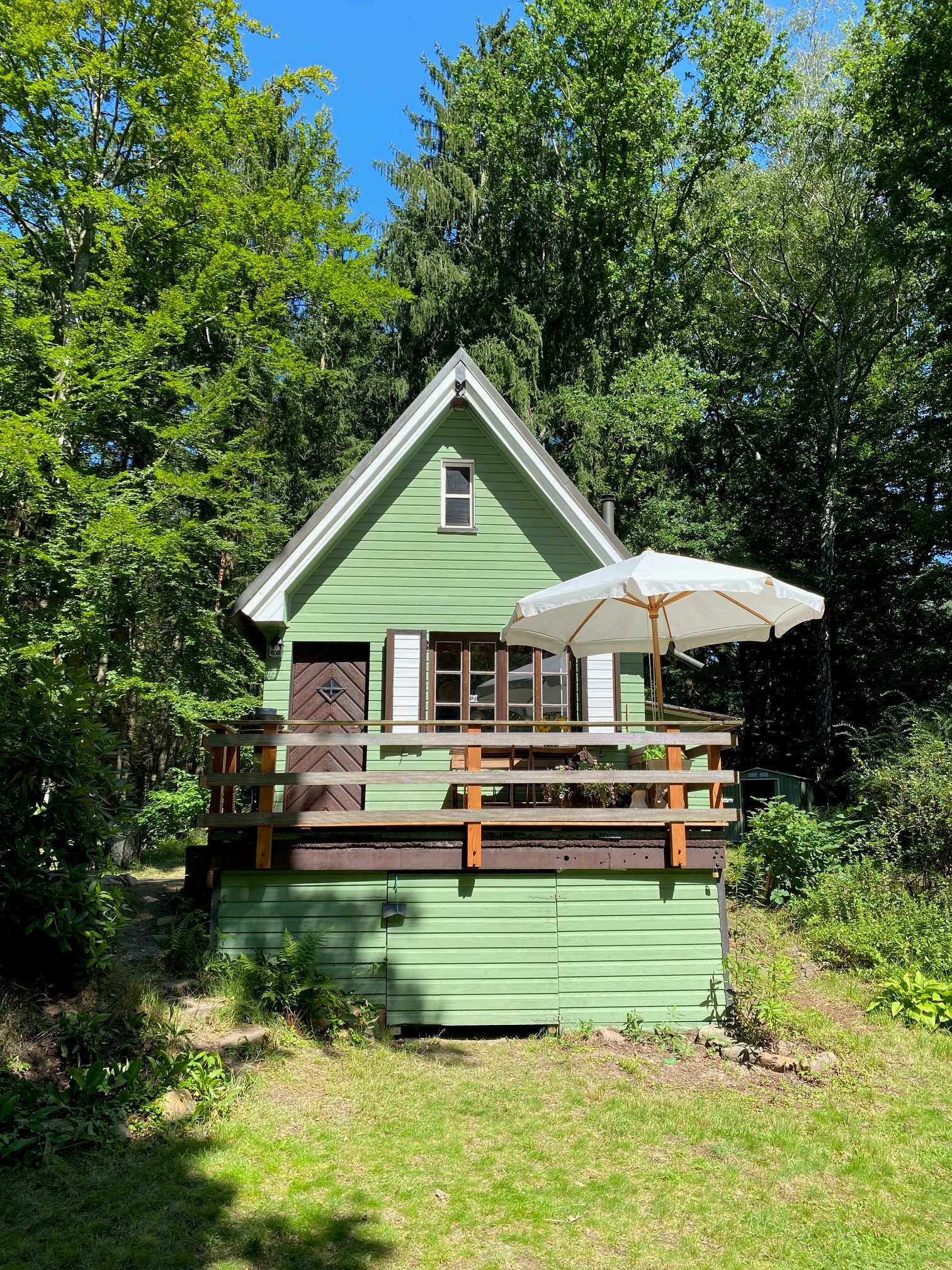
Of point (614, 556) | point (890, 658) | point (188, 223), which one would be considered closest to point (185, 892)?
point (614, 556)

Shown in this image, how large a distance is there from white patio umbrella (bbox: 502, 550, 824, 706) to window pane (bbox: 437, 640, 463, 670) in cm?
230

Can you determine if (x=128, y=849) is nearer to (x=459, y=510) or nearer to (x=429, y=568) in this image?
(x=429, y=568)

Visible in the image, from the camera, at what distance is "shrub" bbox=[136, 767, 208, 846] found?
669 inches

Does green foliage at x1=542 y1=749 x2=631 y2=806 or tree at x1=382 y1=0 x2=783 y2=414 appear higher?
tree at x1=382 y1=0 x2=783 y2=414

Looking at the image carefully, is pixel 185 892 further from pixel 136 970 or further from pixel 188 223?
pixel 188 223

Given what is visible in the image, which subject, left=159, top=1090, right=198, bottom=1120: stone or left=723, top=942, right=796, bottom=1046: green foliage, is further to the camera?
left=723, top=942, right=796, bottom=1046: green foliage

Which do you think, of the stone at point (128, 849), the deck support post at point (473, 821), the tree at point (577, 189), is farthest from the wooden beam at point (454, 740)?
the tree at point (577, 189)

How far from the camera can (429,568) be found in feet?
37.1

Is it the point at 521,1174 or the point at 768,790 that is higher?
the point at 768,790

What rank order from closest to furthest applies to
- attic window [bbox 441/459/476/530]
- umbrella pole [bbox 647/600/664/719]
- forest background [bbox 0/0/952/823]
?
umbrella pole [bbox 647/600/664/719] → attic window [bbox 441/459/476/530] → forest background [bbox 0/0/952/823]

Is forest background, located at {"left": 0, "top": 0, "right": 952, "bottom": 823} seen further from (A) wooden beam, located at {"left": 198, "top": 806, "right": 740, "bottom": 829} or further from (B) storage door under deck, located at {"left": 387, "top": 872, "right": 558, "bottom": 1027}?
(B) storage door under deck, located at {"left": 387, "top": 872, "right": 558, "bottom": 1027}

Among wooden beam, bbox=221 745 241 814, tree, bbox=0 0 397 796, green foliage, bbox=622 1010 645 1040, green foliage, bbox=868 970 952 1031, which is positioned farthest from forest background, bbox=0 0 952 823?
green foliage, bbox=868 970 952 1031

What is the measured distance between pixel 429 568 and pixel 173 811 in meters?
9.10

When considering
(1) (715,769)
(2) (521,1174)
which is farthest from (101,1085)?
(1) (715,769)
